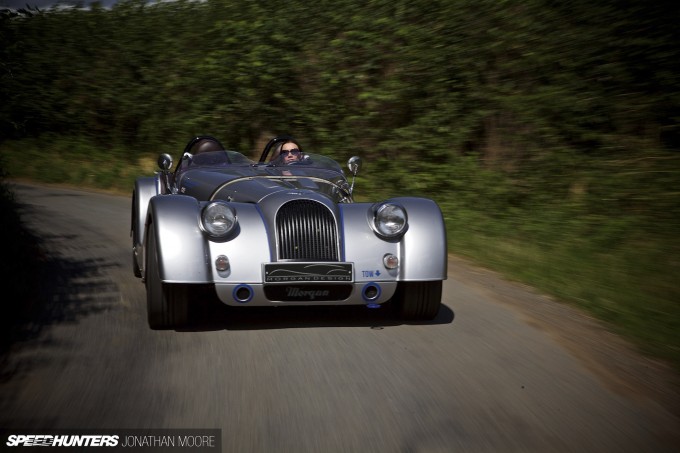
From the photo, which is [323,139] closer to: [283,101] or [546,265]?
[283,101]

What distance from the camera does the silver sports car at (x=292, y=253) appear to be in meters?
5.44

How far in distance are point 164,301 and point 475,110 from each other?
792cm

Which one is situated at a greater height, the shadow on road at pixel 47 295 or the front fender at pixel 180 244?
the front fender at pixel 180 244

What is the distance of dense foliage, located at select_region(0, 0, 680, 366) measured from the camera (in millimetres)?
8516

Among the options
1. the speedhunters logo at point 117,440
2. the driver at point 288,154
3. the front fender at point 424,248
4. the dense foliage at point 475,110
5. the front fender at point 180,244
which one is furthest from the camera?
the dense foliage at point 475,110

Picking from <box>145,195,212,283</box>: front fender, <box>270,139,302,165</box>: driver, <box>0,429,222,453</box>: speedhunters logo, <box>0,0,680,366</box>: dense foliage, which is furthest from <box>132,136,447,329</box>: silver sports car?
<box>0,429,222,453</box>: speedhunters logo

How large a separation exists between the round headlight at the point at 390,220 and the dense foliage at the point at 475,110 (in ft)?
6.27

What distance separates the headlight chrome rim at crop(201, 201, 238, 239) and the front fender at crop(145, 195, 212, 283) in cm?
7

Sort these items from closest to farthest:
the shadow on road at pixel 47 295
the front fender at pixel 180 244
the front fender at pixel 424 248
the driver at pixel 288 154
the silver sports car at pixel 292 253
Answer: the shadow on road at pixel 47 295
the front fender at pixel 180 244
the silver sports car at pixel 292 253
the front fender at pixel 424 248
the driver at pixel 288 154

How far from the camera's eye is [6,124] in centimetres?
814

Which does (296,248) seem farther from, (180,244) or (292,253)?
(180,244)

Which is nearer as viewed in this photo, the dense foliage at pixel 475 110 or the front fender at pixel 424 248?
the front fender at pixel 424 248

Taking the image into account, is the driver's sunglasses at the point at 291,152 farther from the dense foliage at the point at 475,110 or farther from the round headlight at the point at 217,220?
the dense foliage at the point at 475,110

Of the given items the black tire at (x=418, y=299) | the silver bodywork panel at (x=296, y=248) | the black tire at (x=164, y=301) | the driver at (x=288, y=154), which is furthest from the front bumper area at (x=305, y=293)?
the driver at (x=288, y=154)
